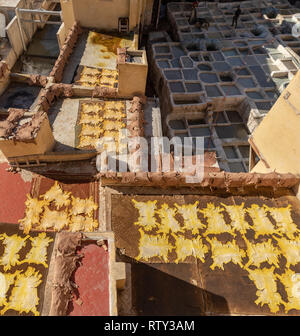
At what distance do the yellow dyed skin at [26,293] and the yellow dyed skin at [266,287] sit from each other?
663 cm

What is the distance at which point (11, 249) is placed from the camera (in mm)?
7660

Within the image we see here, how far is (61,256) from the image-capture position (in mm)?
6891

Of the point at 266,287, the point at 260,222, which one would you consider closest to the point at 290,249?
the point at 260,222

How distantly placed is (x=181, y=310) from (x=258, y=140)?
889cm

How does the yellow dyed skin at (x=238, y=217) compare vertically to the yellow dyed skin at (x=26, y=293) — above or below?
above

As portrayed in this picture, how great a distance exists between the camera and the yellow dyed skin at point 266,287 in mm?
8156

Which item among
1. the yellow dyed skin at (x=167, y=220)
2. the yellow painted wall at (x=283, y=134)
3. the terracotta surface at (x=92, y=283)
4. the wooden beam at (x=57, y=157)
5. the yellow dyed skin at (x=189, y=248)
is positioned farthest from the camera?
the wooden beam at (x=57, y=157)

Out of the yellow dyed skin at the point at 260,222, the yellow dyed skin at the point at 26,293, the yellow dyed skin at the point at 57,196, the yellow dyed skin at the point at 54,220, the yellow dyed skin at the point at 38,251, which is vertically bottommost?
the yellow dyed skin at the point at 26,293

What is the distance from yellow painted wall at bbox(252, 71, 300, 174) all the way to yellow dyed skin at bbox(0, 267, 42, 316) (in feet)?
33.9

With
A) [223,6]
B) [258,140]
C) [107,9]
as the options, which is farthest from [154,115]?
[223,6]

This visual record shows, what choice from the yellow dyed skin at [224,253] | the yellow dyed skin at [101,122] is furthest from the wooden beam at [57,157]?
the yellow dyed skin at [224,253]

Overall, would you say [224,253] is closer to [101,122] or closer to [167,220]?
[167,220]

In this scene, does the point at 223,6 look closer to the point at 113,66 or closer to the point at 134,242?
the point at 113,66

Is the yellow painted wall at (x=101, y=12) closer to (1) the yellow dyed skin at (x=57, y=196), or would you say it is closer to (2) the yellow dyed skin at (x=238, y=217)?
(1) the yellow dyed skin at (x=57, y=196)
